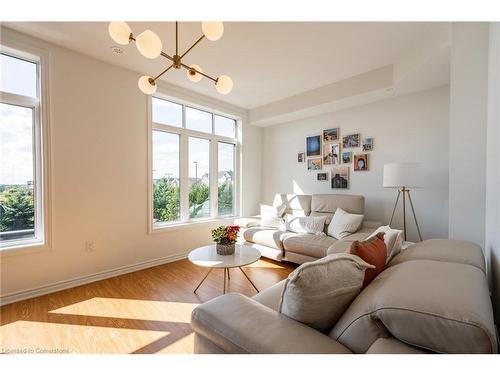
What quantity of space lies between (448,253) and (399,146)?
241 cm

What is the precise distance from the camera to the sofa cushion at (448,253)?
1.13 m

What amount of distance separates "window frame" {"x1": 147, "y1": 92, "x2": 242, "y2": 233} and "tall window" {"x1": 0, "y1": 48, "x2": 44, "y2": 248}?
1146mm

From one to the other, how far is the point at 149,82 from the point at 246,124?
280cm

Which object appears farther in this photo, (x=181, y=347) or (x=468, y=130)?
(x=468, y=130)

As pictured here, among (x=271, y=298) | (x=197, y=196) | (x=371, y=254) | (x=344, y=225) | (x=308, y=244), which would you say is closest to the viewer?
(x=371, y=254)

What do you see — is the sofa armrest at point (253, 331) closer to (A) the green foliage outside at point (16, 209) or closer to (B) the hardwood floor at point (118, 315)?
A: (B) the hardwood floor at point (118, 315)

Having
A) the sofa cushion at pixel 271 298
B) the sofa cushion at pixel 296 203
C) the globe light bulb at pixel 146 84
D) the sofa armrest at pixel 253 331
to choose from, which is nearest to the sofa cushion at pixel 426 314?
the sofa armrest at pixel 253 331

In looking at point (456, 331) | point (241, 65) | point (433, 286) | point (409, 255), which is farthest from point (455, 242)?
point (241, 65)

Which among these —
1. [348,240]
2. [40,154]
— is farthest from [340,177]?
[40,154]

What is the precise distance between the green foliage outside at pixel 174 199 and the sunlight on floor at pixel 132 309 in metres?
1.36

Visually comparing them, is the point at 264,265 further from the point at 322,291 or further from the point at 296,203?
the point at 322,291

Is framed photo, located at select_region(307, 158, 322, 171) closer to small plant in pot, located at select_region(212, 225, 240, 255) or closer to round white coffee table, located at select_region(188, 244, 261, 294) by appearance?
round white coffee table, located at select_region(188, 244, 261, 294)

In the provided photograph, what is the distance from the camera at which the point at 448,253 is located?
48.3 inches

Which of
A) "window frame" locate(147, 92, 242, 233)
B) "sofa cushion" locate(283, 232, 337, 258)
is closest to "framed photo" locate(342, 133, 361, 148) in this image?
"sofa cushion" locate(283, 232, 337, 258)
